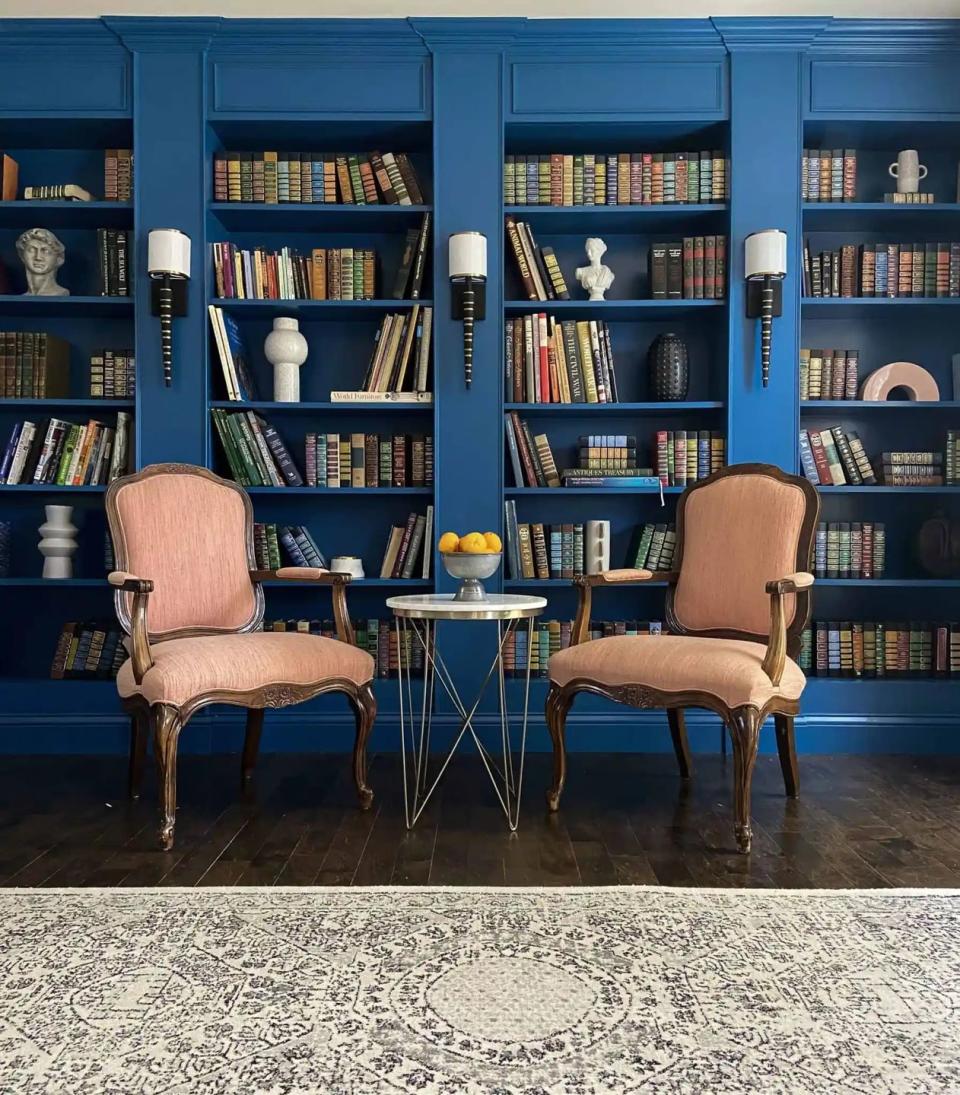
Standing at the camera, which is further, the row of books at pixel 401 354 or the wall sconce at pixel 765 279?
the row of books at pixel 401 354

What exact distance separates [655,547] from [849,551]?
76 centimetres

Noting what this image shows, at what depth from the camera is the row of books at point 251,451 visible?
→ 3639 millimetres

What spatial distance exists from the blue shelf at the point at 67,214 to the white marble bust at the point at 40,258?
0.07 m

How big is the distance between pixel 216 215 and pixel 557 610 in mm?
2129

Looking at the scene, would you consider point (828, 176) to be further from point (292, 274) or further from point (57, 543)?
point (57, 543)

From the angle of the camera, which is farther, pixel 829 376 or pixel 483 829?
pixel 829 376

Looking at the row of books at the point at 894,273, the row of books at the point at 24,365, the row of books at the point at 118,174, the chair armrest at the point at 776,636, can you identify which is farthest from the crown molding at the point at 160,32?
the chair armrest at the point at 776,636

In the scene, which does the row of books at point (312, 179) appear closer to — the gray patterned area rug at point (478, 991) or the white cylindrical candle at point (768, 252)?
the white cylindrical candle at point (768, 252)

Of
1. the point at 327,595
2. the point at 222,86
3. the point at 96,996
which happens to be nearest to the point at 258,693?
the point at 96,996

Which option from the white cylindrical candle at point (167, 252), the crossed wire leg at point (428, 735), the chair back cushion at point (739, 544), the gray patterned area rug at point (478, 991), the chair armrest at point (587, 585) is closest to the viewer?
the gray patterned area rug at point (478, 991)

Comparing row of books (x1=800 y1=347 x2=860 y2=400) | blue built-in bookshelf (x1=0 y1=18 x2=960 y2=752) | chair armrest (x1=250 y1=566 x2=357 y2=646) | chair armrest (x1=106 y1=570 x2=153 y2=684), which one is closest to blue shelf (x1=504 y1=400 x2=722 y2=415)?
blue built-in bookshelf (x1=0 y1=18 x2=960 y2=752)

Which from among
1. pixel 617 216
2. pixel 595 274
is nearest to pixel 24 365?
pixel 595 274

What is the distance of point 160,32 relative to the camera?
3527mm

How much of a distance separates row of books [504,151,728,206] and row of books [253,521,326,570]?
Result: 1.57m
